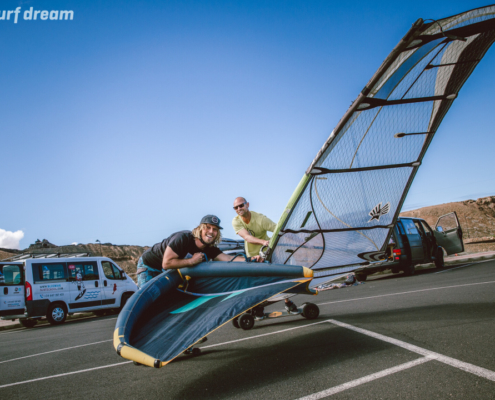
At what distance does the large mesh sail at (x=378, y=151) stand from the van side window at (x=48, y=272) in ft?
30.0

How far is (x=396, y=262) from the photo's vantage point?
11445 mm

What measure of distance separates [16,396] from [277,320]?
12.8 feet

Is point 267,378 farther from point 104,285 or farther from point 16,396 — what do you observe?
point 104,285

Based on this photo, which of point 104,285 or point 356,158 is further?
point 104,285

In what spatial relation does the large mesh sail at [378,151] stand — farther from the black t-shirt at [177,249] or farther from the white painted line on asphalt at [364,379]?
the white painted line on asphalt at [364,379]

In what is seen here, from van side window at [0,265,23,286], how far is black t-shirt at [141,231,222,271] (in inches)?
332

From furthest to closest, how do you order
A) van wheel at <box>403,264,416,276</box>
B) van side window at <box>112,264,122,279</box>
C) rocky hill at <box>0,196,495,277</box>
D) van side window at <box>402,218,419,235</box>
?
rocky hill at <box>0,196,495,277</box> → van side window at <box>112,264,122,279</box> → van side window at <box>402,218,419,235</box> → van wheel at <box>403,264,416,276</box>

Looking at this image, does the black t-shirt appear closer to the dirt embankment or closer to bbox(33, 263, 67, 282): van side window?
bbox(33, 263, 67, 282): van side window

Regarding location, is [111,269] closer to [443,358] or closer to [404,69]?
[404,69]

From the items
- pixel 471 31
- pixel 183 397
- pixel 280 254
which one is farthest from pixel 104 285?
pixel 471 31

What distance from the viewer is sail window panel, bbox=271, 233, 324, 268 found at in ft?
16.2

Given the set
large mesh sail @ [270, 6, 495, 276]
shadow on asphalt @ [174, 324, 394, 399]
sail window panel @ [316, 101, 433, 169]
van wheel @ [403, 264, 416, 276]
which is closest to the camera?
shadow on asphalt @ [174, 324, 394, 399]

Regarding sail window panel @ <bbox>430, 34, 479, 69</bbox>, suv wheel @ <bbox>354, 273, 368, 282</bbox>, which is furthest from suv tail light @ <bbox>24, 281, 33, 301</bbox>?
sail window panel @ <bbox>430, 34, 479, 69</bbox>

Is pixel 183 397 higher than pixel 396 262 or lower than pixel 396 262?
higher
